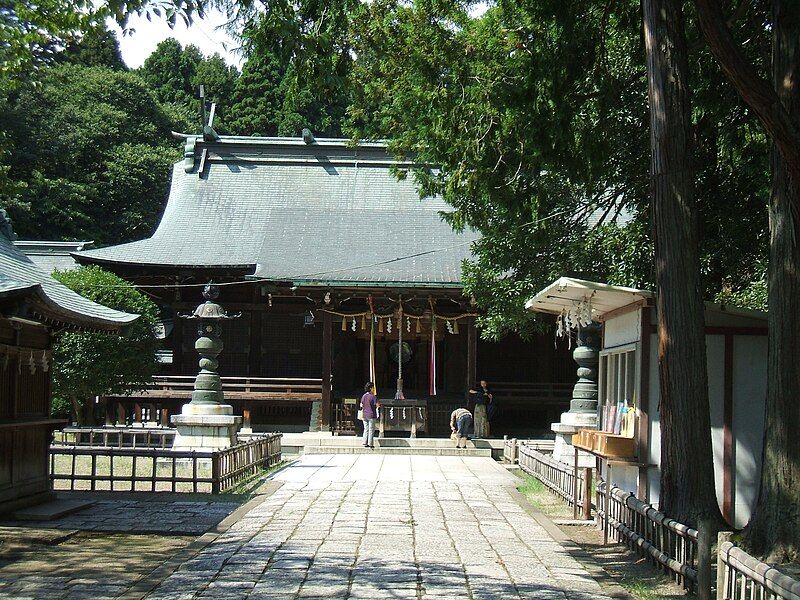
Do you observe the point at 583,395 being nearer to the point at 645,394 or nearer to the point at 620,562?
the point at 645,394

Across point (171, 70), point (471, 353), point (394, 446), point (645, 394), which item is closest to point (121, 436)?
point (394, 446)

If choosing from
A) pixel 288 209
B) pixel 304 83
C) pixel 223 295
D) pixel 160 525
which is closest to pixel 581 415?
pixel 160 525

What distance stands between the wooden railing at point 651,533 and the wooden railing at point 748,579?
32.8 inches

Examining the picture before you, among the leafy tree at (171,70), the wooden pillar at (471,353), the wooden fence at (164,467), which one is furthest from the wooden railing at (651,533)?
the leafy tree at (171,70)

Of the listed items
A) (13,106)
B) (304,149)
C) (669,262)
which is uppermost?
(13,106)

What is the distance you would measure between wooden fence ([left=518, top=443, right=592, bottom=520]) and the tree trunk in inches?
183

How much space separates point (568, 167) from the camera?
1168 cm

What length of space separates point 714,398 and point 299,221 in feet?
63.4

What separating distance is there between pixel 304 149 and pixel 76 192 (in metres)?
11.7

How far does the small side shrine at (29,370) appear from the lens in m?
11.1

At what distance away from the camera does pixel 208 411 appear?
18.3 metres

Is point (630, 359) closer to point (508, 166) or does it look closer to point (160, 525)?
point (508, 166)

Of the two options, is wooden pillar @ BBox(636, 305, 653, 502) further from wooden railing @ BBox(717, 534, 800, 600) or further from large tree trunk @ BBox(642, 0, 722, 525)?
wooden railing @ BBox(717, 534, 800, 600)

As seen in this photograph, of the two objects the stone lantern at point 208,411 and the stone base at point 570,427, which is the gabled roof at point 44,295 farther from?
the stone base at point 570,427
